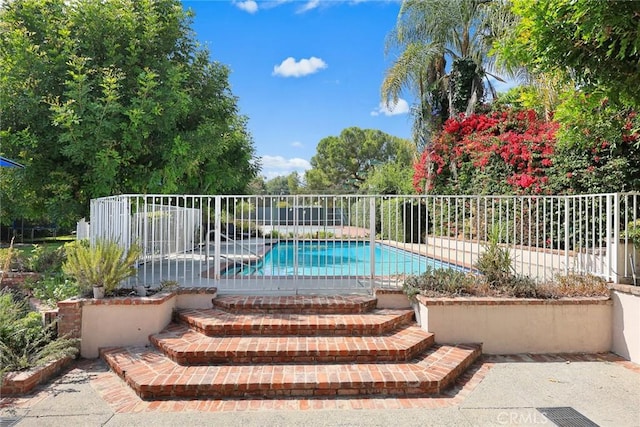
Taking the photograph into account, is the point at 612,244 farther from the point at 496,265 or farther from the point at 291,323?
the point at 291,323

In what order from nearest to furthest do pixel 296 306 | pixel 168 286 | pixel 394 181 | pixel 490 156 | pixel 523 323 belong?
1. pixel 523 323
2. pixel 296 306
3. pixel 168 286
4. pixel 490 156
5. pixel 394 181

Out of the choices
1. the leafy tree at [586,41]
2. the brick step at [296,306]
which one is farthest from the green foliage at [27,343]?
the leafy tree at [586,41]

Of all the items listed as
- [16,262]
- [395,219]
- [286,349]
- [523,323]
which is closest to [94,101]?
[16,262]

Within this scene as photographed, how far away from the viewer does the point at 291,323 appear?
5227 millimetres

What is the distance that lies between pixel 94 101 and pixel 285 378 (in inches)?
261

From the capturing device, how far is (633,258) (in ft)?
18.1

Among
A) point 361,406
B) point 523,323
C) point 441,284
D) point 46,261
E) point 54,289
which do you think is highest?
point 46,261

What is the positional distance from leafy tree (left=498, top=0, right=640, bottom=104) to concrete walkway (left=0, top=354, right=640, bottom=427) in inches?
134

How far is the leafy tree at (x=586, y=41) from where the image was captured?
3.50m

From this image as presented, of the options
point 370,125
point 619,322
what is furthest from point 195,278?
point 370,125

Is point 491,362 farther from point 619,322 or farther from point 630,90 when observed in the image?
point 630,90

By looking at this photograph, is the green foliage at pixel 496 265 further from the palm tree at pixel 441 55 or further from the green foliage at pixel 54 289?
the palm tree at pixel 441 55

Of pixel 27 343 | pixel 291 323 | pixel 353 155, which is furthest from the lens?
pixel 353 155

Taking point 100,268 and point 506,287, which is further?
point 506,287
